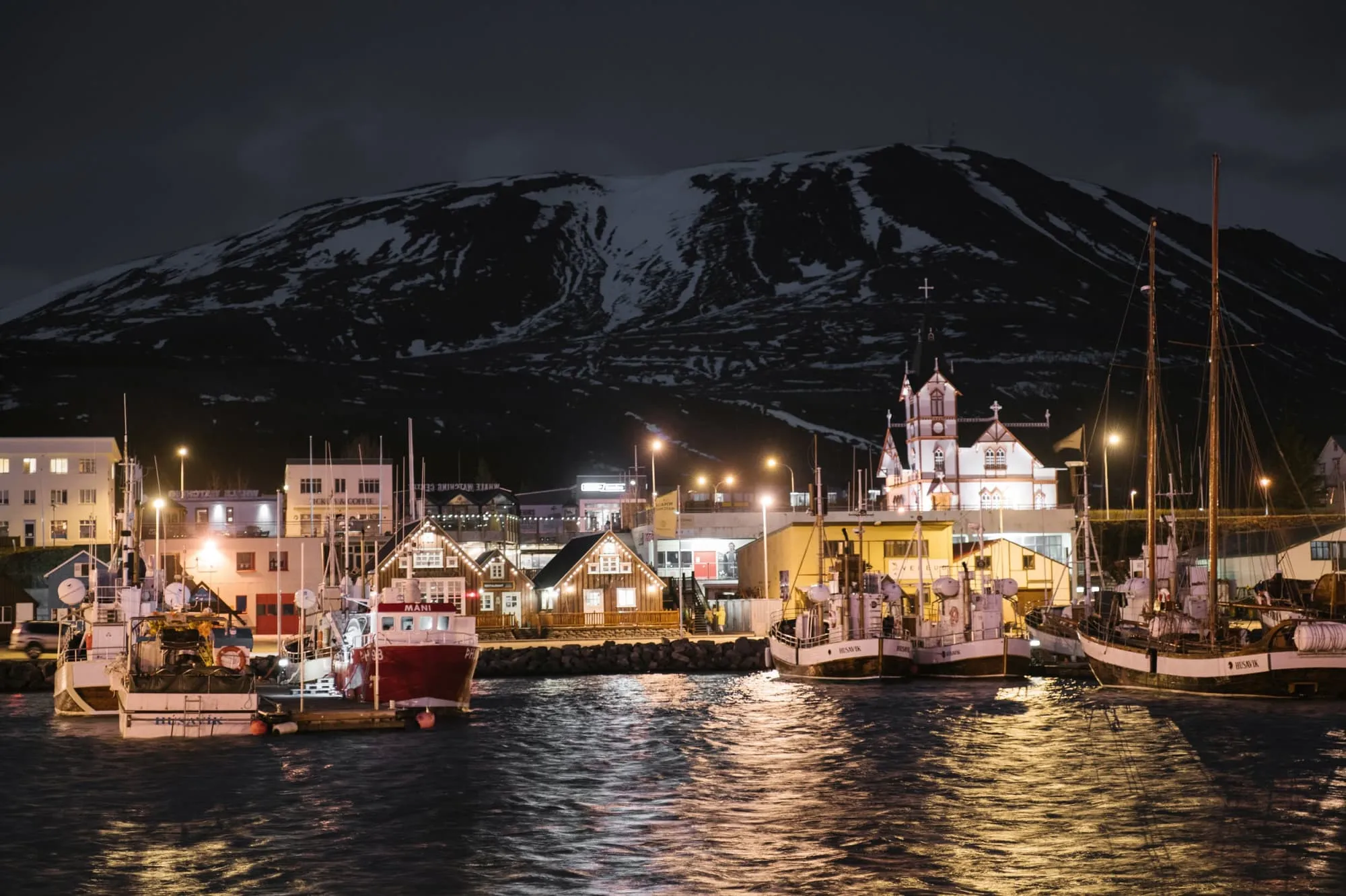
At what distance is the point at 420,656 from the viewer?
57.1 m

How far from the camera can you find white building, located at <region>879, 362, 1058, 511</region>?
5733 inches

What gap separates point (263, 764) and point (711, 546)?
6682 centimetres

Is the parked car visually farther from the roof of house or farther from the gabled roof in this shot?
the roof of house

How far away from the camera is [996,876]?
3117cm

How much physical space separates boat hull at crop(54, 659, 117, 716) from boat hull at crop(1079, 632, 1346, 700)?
132 feet

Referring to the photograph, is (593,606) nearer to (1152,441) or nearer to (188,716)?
(1152,441)

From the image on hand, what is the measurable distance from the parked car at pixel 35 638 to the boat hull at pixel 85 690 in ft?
79.4

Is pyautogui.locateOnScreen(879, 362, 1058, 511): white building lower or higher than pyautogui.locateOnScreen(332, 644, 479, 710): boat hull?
higher

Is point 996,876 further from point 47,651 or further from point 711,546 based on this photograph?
point 711,546

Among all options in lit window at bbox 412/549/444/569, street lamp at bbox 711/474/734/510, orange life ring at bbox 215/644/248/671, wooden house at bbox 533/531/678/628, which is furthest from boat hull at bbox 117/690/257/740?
street lamp at bbox 711/474/734/510

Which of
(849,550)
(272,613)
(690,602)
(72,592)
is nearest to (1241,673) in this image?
(849,550)

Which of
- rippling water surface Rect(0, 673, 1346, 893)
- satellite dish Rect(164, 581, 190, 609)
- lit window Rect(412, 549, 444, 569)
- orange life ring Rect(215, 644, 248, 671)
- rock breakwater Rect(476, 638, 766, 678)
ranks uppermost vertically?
lit window Rect(412, 549, 444, 569)

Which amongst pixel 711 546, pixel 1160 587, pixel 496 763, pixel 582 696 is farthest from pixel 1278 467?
pixel 496 763

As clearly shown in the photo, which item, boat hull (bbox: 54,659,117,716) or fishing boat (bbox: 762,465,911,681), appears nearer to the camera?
boat hull (bbox: 54,659,117,716)
